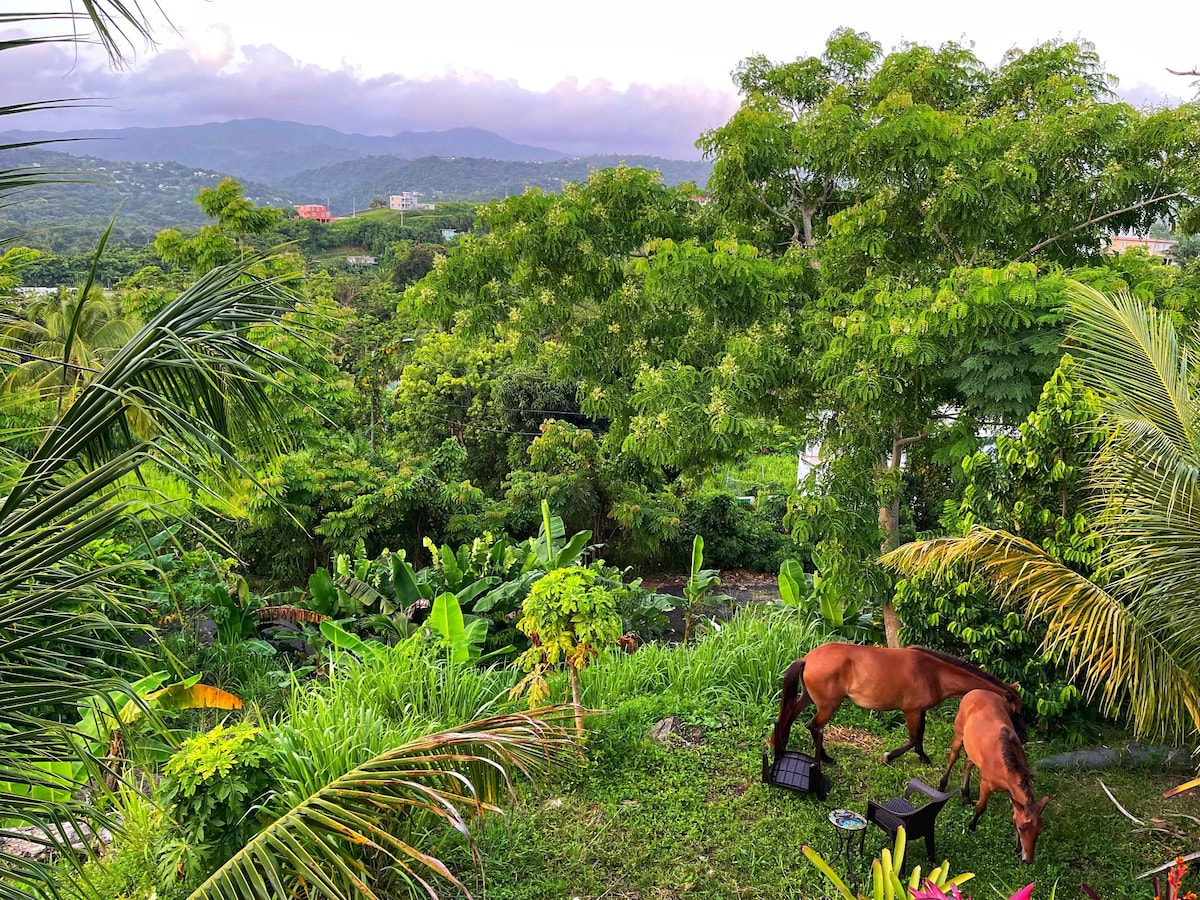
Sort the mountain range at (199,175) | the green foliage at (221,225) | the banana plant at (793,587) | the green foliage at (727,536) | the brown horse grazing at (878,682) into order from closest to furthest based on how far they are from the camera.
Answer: the mountain range at (199,175), the brown horse grazing at (878,682), the banana plant at (793,587), the green foliage at (221,225), the green foliage at (727,536)

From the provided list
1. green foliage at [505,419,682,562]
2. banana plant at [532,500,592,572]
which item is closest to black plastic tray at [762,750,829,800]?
banana plant at [532,500,592,572]

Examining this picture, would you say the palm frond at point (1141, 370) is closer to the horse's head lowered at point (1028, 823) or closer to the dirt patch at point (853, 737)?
the horse's head lowered at point (1028, 823)

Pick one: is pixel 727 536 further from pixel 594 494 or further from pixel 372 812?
pixel 372 812

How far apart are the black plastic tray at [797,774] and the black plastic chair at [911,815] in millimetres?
691

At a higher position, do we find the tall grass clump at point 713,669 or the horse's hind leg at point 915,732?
the horse's hind leg at point 915,732

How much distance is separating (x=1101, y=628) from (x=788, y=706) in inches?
72.7

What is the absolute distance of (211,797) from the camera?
3756 mm

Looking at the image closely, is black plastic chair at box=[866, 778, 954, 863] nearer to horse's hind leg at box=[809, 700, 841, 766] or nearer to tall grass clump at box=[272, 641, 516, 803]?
horse's hind leg at box=[809, 700, 841, 766]

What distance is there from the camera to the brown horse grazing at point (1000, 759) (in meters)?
4.25

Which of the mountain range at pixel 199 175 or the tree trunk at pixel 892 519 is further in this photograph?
the tree trunk at pixel 892 519

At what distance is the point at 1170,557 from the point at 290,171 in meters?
201

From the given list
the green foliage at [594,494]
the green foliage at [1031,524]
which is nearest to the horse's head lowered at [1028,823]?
the green foliage at [1031,524]

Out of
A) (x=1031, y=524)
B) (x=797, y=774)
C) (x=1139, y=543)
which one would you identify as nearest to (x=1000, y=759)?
(x=797, y=774)

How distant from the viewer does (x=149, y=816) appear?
4.62 meters
